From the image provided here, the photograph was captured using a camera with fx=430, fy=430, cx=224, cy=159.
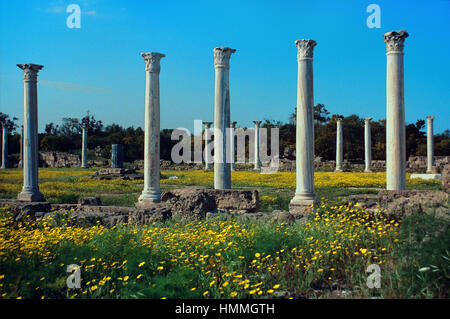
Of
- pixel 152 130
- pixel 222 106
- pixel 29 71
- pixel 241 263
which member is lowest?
pixel 241 263

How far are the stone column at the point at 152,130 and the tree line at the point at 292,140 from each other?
34.6m

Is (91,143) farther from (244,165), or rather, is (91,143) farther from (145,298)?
(145,298)

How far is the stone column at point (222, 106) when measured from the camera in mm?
15320

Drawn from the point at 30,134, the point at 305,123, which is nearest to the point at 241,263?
the point at 305,123

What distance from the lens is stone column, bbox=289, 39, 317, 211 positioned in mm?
12984

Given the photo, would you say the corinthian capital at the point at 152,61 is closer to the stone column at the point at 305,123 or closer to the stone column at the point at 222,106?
the stone column at the point at 222,106

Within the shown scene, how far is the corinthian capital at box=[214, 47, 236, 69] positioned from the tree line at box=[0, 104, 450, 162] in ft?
113

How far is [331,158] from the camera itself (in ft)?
179

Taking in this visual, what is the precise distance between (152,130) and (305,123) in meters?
5.65

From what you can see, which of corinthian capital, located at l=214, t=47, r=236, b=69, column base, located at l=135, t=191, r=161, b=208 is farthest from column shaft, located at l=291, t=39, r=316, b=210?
column base, located at l=135, t=191, r=161, b=208

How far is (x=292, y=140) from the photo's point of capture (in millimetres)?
59719

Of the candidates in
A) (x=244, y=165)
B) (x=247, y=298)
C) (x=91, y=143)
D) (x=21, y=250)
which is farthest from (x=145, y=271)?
(x=91, y=143)

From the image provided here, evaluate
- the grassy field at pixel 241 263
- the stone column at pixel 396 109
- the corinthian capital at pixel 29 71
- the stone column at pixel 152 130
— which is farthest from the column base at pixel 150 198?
the stone column at pixel 396 109

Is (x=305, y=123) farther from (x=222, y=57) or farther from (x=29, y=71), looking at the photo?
(x=29, y=71)
